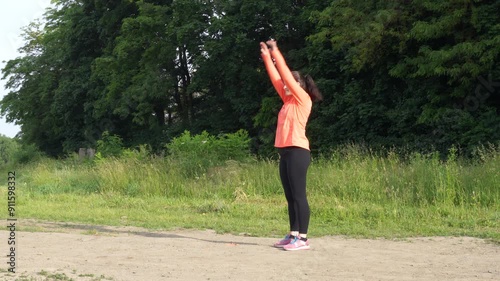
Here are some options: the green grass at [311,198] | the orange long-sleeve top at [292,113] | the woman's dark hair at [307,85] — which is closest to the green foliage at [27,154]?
the green grass at [311,198]

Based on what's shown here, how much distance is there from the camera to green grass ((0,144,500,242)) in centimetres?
1023

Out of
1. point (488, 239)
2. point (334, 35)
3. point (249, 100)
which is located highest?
point (334, 35)

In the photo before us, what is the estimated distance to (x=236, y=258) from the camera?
24.9ft

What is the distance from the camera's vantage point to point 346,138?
30.8m

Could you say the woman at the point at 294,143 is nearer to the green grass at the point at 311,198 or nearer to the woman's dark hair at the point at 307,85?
the woman's dark hair at the point at 307,85

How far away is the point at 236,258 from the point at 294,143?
1.48 meters

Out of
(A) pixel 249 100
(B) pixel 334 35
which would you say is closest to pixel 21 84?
(A) pixel 249 100

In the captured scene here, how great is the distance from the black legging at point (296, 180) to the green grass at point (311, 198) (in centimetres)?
161

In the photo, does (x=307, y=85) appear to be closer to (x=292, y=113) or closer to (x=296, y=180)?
(x=292, y=113)

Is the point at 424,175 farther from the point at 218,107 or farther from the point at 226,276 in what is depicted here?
the point at 218,107

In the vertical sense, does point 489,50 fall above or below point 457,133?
above

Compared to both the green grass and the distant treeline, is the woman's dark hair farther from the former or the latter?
the distant treeline

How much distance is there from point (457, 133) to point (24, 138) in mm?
41115

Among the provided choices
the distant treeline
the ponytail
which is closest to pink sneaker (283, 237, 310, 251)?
the ponytail
